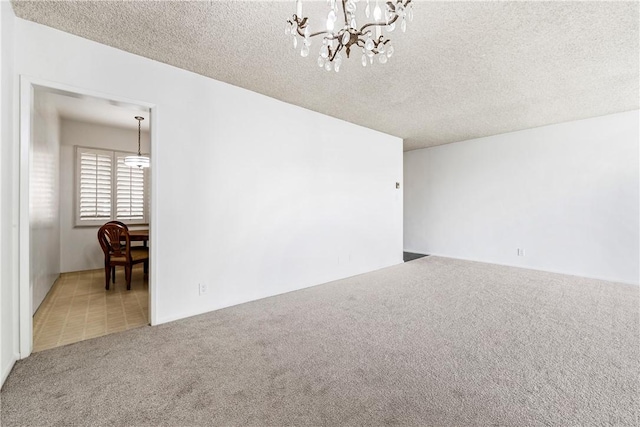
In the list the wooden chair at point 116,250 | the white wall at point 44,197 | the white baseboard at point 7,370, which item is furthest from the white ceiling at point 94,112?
the white baseboard at point 7,370

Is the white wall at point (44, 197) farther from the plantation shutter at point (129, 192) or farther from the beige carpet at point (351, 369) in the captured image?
the beige carpet at point (351, 369)

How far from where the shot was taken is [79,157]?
4754 mm

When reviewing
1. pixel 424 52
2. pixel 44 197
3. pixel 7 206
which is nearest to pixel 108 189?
pixel 44 197

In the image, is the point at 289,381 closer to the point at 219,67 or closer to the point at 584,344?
the point at 584,344

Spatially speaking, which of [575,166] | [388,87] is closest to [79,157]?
[388,87]

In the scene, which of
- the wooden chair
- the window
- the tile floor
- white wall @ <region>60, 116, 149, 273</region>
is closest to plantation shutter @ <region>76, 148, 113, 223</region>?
the window

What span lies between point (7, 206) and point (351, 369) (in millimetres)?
2612

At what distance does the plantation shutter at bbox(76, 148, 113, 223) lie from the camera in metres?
4.80

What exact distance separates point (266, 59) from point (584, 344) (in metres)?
3.78

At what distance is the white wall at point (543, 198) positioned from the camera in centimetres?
420

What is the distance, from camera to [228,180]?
10.5ft

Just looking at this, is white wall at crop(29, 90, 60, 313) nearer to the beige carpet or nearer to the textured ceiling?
the beige carpet

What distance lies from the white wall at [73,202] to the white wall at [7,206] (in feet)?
11.0

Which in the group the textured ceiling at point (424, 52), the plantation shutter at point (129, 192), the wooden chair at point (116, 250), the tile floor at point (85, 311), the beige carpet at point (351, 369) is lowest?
the beige carpet at point (351, 369)
